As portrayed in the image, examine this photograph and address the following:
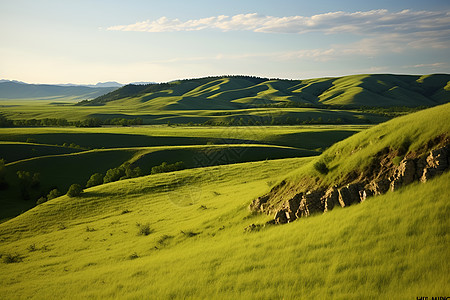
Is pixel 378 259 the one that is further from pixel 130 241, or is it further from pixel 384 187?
pixel 130 241

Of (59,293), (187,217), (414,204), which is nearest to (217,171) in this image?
(187,217)

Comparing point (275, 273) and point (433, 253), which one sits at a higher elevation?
point (433, 253)

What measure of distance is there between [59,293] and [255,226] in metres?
12.3

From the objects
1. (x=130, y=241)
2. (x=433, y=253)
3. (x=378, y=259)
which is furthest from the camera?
(x=130, y=241)

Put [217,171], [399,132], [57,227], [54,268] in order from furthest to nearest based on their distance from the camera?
1. [217,171]
2. [57,227]
3. [54,268]
4. [399,132]

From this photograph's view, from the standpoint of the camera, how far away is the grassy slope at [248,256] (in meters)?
12.0

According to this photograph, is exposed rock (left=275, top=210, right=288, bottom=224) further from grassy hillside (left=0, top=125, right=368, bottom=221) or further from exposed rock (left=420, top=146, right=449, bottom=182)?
grassy hillside (left=0, top=125, right=368, bottom=221)

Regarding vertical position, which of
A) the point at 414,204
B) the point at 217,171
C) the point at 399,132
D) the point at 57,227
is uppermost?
the point at 399,132

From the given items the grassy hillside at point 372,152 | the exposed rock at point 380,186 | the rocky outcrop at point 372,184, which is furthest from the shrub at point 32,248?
the exposed rock at point 380,186

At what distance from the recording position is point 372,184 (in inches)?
664

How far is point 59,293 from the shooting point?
18547mm

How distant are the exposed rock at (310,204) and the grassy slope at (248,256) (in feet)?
3.01

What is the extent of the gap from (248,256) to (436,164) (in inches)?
400

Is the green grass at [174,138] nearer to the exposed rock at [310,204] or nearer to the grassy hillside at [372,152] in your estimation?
the grassy hillside at [372,152]
